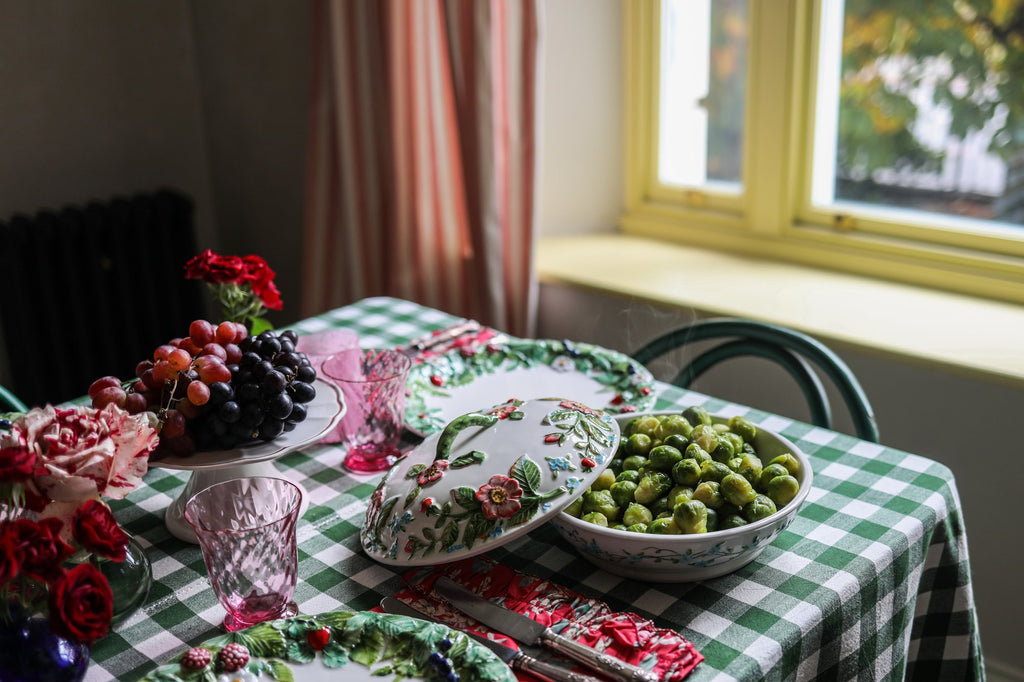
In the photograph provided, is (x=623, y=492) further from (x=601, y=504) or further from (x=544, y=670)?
(x=544, y=670)

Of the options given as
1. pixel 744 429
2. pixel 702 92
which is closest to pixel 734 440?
pixel 744 429

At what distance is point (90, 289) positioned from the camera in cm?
252

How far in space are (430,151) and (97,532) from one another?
5.27 feet

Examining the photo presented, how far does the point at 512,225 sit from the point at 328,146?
56cm

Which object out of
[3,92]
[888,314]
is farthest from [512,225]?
[3,92]

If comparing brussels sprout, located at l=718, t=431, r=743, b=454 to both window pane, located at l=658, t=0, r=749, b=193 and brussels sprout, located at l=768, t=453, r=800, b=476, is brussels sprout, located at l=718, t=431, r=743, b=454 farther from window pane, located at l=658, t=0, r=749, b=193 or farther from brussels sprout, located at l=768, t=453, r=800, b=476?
window pane, located at l=658, t=0, r=749, b=193

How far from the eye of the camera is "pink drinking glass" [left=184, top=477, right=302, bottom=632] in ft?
2.78

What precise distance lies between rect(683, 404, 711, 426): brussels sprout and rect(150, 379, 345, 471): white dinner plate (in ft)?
1.27

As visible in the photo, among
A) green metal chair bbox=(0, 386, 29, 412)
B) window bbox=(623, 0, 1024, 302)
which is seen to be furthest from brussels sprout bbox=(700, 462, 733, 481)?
window bbox=(623, 0, 1024, 302)

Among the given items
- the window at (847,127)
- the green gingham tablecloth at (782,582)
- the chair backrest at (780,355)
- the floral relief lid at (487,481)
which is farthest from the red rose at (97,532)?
the window at (847,127)

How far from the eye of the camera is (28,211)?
2.50 m

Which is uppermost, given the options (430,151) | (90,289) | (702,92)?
(702,92)

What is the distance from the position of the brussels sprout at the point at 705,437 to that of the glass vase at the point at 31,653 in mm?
623

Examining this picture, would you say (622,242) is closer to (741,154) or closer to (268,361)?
(741,154)
